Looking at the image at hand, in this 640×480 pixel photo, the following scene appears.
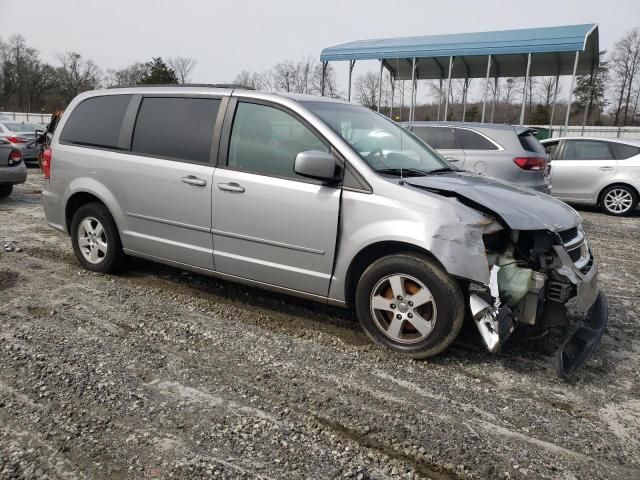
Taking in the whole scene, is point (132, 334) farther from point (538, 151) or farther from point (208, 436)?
point (538, 151)

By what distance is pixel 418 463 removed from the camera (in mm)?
2494

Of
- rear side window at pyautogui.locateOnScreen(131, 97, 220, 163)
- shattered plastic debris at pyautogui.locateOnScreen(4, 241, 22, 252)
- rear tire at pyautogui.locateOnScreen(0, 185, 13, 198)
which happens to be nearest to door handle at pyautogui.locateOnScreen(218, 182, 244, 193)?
rear side window at pyautogui.locateOnScreen(131, 97, 220, 163)

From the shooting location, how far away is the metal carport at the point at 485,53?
1808cm

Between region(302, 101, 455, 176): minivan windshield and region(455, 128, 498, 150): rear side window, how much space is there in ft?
13.1

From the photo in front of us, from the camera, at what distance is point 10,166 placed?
9516 millimetres

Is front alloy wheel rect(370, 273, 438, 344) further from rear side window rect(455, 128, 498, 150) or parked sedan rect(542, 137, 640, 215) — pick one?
parked sedan rect(542, 137, 640, 215)

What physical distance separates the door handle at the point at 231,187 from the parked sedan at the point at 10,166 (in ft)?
23.9

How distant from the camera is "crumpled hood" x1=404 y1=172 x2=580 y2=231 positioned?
339 centimetres

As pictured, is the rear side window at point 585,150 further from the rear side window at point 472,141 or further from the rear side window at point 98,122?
the rear side window at point 98,122

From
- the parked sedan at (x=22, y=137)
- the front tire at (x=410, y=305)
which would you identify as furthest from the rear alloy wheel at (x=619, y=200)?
the parked sedan at (x=22, y=137)

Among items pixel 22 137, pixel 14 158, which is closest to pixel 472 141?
pixel 14 158

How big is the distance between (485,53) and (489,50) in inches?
6.6

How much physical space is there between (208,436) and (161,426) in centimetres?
28

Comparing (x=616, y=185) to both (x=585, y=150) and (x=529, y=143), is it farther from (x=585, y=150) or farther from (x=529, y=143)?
(x=529, y=143)
